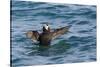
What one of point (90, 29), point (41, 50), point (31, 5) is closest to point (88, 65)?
point (90, 29)

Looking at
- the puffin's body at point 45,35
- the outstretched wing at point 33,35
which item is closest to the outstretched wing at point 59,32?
the puffin's body at point 45,35

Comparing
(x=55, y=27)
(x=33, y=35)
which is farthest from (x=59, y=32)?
(x=33, y=35)

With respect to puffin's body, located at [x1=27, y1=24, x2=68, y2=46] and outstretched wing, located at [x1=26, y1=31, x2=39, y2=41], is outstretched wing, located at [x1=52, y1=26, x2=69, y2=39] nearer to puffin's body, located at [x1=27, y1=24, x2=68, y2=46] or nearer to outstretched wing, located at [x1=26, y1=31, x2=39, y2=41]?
puffin's body, located at [x1=27, y1=24, x2=68, y2=46]

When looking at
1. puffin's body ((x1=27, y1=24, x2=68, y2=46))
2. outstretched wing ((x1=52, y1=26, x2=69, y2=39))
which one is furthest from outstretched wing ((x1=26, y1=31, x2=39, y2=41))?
outstretched wing ((x1=52, y1=26, x2=69, y2=39))

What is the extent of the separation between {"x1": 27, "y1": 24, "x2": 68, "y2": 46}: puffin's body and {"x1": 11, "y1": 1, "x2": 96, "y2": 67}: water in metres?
0.04

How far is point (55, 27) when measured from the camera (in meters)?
2.21

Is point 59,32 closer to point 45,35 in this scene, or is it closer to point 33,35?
point 45,35

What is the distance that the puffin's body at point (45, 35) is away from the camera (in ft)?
6.97

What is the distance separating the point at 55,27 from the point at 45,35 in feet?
0.42

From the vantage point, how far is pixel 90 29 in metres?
2.37

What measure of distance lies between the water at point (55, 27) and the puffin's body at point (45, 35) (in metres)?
0.04

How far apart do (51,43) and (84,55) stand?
1.25ft

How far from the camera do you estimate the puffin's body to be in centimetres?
212
